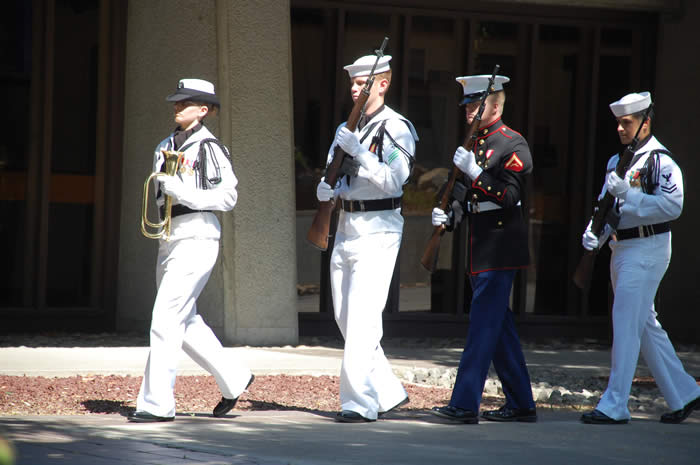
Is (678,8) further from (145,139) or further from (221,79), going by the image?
(145,139)

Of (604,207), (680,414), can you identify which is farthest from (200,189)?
(680,414)

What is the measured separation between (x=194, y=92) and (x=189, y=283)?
117cm

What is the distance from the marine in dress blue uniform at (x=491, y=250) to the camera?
6.04 meters

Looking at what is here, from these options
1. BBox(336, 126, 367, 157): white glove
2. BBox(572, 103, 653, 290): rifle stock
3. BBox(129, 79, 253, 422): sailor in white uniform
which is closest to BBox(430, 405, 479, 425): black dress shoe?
BBox(572, 103, 653, 290): rifle stock

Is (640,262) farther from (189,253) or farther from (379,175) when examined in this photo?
(189,253)

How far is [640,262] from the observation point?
6.28 metres

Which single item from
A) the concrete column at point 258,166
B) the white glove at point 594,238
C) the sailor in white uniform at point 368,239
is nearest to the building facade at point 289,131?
the concrete column at point 258,166

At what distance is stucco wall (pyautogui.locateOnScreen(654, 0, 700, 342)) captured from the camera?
37.5ft

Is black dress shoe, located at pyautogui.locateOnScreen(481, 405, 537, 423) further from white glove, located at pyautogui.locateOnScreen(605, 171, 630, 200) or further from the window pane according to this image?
the window pane

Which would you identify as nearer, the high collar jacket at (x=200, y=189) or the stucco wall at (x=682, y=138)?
the high collar jacket at (x=200, y=189)

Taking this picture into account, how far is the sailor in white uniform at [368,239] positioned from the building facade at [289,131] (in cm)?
371

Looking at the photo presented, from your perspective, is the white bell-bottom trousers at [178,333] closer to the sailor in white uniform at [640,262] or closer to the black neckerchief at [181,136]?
the black neckerchief at [181,136]

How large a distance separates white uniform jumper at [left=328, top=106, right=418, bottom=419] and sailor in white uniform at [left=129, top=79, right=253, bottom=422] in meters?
0.69

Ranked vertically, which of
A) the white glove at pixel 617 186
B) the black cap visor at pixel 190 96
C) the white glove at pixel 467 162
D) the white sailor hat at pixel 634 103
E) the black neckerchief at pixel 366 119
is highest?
the white sailor hat at pixel 634 103
